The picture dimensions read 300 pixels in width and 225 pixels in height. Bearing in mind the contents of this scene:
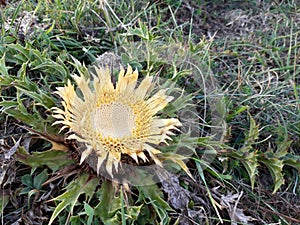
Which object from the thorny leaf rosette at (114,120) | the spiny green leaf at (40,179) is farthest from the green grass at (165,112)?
the thorny leaf rosette at (114,120)

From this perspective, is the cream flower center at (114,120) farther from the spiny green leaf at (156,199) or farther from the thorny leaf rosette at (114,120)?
the spiny green leaf at (156,199)

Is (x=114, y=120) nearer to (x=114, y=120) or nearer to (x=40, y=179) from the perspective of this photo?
(x=114, y=120)

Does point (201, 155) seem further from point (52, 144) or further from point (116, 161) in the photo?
point (52, 144)

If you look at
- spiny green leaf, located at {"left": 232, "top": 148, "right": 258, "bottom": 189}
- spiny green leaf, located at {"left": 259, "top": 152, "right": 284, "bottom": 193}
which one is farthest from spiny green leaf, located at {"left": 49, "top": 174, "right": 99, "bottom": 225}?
spiny green leaf, located at {"left": 259, "top": 152, "right": 284, "bottom": 193}

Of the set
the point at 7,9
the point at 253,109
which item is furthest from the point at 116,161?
the point at 7,9

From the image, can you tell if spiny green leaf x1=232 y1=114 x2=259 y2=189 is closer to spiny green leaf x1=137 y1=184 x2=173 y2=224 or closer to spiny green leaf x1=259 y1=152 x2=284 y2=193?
spiny green leaf x1=259 y1=152 x2=284 y2=193

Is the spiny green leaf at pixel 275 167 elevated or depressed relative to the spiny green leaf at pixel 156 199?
depressed

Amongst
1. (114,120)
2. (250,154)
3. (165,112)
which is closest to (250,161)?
(250,154)

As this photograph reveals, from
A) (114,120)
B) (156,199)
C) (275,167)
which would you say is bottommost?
(275,167)
